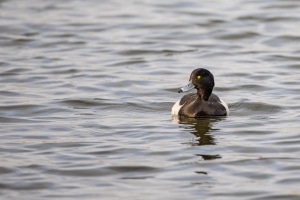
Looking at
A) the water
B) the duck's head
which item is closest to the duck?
the duck's head

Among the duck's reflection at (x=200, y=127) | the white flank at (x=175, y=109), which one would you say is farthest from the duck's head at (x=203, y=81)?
the duck's reflection at (x=200, y=127)

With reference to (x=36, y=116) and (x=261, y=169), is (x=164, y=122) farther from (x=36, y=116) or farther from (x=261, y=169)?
(x=261, y=169)

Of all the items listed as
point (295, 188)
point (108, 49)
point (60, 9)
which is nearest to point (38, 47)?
point (108, 49)

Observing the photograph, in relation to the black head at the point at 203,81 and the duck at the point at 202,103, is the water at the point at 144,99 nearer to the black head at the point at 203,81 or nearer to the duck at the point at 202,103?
the duck at the point at 202,103

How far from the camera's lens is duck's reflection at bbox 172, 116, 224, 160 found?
12.4m

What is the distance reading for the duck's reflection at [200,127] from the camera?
1243 centimetres

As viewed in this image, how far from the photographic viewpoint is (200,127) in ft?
44.0

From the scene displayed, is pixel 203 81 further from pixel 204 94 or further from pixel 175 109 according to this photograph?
pixel 175 109

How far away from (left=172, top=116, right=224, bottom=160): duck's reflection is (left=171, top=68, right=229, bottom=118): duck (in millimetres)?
85

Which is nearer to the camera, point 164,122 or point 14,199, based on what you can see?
point 14,199

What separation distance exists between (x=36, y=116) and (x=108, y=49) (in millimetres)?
5577

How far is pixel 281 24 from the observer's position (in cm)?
2159

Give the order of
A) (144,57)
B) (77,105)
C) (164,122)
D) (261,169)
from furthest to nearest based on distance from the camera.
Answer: (144,57), (77,105), (164,122), (261,169)

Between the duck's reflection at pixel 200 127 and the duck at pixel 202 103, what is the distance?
9 cm
